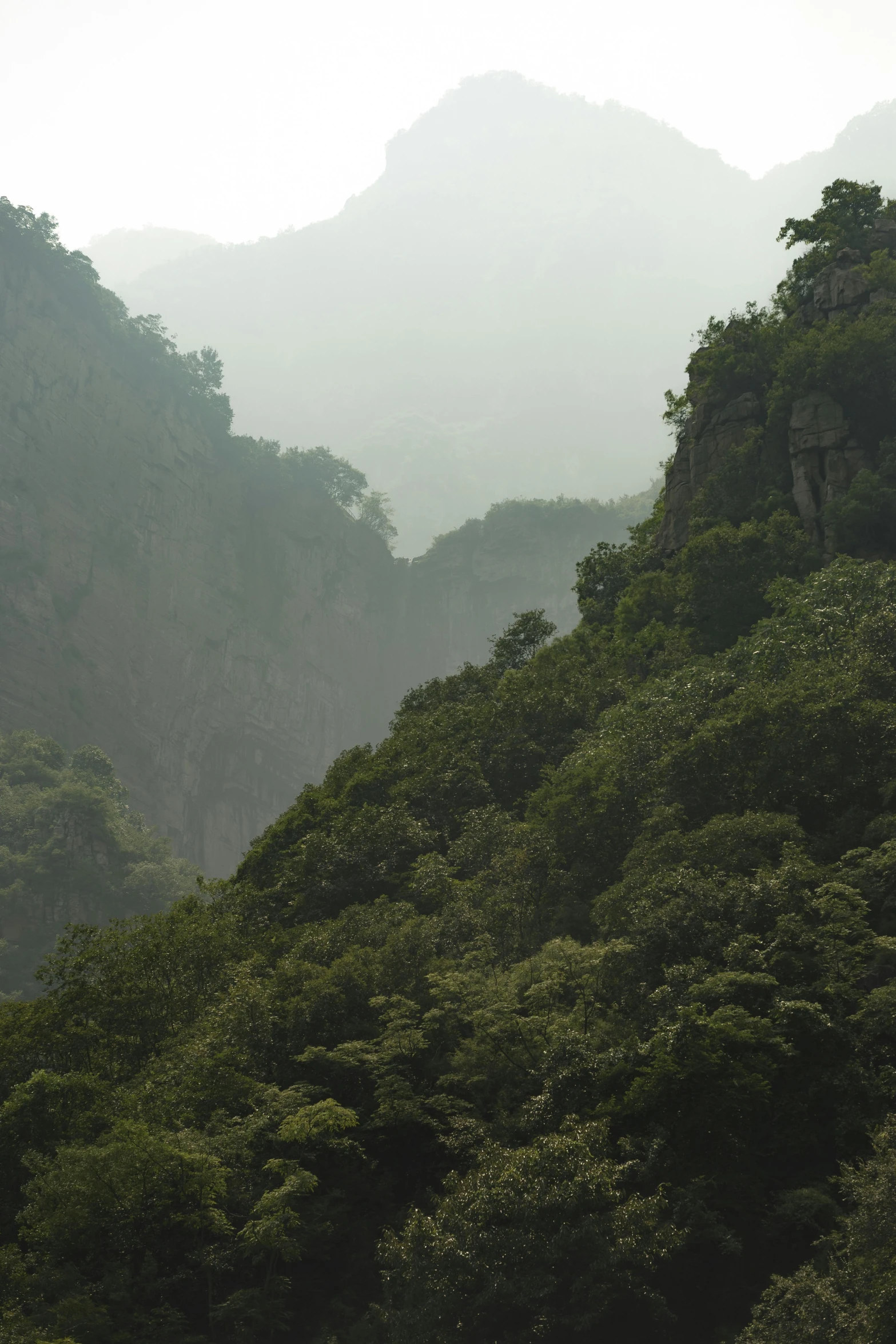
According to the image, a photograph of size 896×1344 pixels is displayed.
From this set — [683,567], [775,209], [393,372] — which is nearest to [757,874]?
[683,567]

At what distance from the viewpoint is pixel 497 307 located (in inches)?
6639

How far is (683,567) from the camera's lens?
1253 inches

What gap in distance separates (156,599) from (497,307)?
108337mm

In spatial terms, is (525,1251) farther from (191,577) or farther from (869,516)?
(191,577)

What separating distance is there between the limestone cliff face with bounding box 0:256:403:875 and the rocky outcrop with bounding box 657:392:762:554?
46511mm

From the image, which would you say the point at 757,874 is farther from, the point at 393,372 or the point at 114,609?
the point at 393,372

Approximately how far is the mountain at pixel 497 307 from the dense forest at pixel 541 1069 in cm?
10841

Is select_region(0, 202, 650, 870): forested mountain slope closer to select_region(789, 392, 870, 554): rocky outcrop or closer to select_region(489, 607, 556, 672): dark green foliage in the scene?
select_region(489, 607, 556, 672): dark green foliage

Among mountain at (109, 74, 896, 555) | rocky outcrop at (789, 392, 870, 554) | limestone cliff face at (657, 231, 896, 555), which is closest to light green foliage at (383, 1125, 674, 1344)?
limestone cliff face at (657, 231, 896, 555)

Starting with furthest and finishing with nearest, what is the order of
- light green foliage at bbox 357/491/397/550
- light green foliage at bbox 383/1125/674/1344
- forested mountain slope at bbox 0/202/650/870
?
light green foliage at bbox 357/491/397/550, forested mountain slope at bbox 0/202/650/870, light green foliage at bbox 383/1125/674/1344

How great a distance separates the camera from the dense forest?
1052cm

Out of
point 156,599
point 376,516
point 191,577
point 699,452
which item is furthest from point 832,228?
point 376,516

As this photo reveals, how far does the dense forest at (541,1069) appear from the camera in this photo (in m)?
10.5

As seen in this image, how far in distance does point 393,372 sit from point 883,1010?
154 metres
